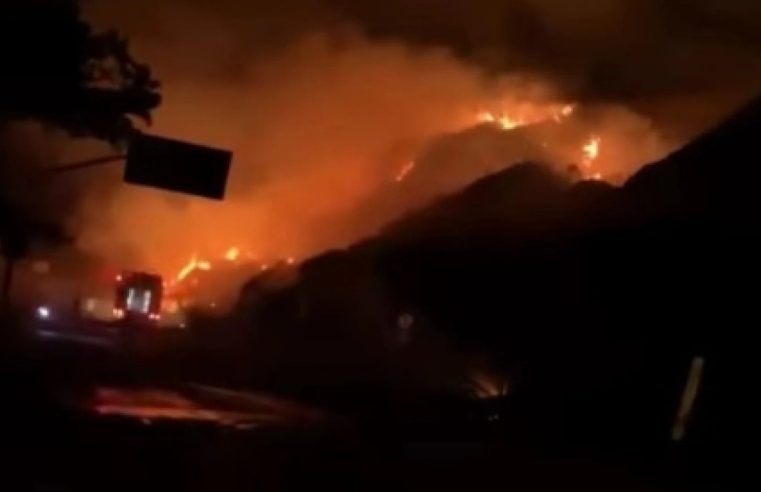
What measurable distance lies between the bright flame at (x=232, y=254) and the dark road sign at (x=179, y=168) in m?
32.4

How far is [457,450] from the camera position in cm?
1758

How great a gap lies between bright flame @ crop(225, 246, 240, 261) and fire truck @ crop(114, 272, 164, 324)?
2226cm

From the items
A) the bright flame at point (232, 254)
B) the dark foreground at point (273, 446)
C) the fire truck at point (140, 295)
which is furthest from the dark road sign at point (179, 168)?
the bright flame at point (232, 254)

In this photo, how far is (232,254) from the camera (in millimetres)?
73625

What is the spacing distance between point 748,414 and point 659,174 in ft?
53.0

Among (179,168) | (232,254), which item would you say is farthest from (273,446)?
(232,254)

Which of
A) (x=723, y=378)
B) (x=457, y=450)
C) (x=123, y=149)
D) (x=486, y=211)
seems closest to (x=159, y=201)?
(x=486, y=211)

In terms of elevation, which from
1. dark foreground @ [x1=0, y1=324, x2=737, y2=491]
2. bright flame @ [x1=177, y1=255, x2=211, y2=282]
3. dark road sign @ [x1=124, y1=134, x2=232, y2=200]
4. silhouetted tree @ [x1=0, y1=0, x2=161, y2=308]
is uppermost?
bright flame @ [x1=177, y1=255, x2=211, y2=282]

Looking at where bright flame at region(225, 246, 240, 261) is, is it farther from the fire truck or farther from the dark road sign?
the dark road sign

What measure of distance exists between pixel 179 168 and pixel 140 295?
10.3 m

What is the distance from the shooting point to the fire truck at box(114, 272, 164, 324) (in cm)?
4789

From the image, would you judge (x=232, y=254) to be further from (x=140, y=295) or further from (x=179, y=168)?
(x=179, y=168)

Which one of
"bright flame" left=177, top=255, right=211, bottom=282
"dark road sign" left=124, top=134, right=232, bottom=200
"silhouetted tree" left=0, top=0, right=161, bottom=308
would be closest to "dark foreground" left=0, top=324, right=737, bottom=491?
"silhouetted tree" left=0, top=0, right=161, bottom=308

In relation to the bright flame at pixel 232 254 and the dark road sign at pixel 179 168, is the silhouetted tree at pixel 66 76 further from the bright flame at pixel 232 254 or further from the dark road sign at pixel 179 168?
the bright flame at pixel 232 254
